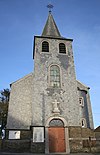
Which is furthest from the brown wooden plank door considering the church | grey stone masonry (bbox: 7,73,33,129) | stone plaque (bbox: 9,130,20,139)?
stone plaque (bbox: 9,130,20,139)

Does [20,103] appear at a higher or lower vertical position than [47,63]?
lower

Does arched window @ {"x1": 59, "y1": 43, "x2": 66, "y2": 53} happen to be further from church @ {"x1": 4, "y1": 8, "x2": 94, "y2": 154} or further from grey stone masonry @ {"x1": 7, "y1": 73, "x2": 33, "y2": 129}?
grey stone masonry @ {"x1": 7, "y1": 73, "x2": 33, "y2": 129}

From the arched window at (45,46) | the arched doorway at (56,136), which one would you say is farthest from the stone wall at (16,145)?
the arched window at (45,46)

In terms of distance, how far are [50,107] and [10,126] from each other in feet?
14.7

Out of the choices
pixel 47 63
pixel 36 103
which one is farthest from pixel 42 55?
pixel 36 103

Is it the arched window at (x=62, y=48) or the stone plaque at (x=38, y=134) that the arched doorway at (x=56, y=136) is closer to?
the stone plaque at (x=38, y=134)

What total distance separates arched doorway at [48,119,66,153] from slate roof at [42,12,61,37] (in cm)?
1169

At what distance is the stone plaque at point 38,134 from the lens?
50.4 feet

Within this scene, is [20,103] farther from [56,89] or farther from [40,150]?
[40,150]

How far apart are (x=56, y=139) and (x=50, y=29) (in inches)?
586

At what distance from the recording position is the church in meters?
15.4

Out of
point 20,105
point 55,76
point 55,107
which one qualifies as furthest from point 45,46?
point 55,107

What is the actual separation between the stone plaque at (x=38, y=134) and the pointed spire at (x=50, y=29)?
478 inches

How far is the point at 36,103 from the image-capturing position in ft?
55.8
